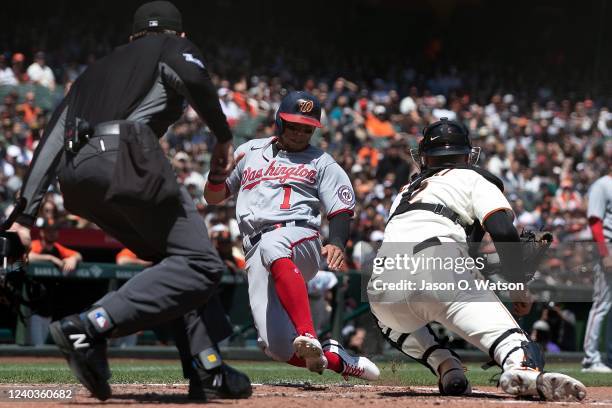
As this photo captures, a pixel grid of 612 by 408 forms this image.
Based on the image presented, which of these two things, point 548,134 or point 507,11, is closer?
point 548,134

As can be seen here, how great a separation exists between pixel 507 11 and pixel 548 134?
36.9 feet

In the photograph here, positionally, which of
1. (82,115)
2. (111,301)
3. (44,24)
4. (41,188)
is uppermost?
(44,24)

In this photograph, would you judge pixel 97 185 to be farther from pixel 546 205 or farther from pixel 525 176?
pixel 525 176

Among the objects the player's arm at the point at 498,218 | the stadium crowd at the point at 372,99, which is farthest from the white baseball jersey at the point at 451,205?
the stadium crowd at the point at 372,99

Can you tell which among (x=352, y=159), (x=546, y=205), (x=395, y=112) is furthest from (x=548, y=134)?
(x=352, y=159)

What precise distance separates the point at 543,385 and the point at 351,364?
133 cm

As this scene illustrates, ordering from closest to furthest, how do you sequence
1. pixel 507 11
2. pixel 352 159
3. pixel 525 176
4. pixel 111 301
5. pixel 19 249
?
pixel 111 301
pixel 19 249
pixel 352 159
pixel 525 176
pixel 507 11

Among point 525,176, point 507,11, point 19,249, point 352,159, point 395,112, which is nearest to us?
point 19,249

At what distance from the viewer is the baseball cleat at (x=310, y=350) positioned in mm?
Result: 5637

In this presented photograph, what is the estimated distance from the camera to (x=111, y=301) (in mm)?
4770

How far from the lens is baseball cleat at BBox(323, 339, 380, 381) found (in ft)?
20.6

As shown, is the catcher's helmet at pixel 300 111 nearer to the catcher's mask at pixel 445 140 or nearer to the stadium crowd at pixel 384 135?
the catcher's mask at pixel 445 140

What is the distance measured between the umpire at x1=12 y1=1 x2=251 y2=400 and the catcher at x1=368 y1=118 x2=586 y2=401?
121cm

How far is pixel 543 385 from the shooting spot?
534 centimetres
